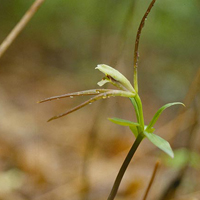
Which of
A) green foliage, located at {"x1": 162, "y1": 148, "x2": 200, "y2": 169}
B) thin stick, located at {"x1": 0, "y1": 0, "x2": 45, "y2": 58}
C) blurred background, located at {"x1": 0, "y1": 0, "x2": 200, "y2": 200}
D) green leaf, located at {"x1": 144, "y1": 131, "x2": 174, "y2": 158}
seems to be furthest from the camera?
blurred background, located at {"x1": 0, "y1": 0, "x2": 200, "y2": 200}

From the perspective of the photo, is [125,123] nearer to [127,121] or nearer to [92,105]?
[127,121]

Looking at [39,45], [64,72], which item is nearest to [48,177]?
[64,72]

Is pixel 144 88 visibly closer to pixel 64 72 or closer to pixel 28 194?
pixel 64 72

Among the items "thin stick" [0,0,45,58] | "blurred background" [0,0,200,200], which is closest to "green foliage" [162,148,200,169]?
"blurred background" [0,0,200,200]

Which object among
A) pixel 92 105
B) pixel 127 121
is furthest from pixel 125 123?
pixel 92 105

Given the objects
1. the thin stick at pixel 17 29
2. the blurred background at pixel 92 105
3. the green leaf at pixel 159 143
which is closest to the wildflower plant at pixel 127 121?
the green leaf at pixel 159 143

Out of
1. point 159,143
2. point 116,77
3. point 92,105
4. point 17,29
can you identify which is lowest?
point 159,143

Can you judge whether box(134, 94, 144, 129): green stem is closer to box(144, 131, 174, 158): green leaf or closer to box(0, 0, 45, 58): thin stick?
box(144, 131, 174, 158): green leaf

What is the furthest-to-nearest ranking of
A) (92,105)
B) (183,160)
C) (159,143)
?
(92,105) → (183,160) → (159,143)
